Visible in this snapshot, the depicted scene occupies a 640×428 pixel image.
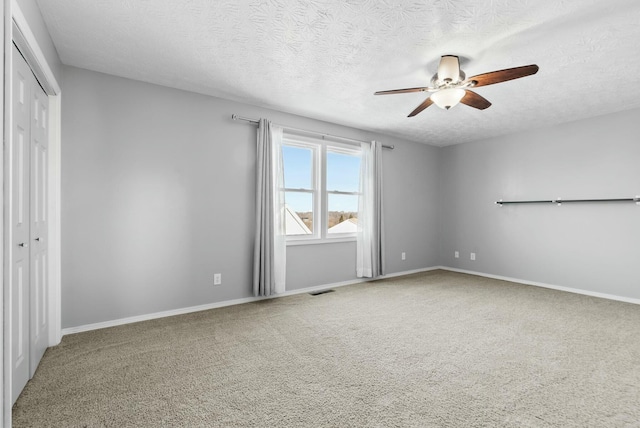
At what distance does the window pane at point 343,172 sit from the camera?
4748 mm

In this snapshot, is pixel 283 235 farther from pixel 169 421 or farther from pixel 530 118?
pixel 530 118

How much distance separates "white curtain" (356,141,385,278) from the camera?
4.89 metres

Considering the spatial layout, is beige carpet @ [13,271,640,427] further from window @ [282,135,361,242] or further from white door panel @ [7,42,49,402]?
window @ [282,135,361,242]

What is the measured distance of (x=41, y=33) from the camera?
7.03 feet

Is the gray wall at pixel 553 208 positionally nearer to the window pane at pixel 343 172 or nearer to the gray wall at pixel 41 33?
A: the window pane at pixel 343 172

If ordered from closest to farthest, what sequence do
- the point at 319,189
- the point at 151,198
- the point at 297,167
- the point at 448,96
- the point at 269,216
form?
the point at 448,96
the point at 151,198
the point at 269,216
the point at 297,167
the point at 319,189

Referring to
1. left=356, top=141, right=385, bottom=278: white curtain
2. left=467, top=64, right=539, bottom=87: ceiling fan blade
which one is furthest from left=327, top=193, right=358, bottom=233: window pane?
left=467, top=64, right=539, bottom=87: ceiling fan blade

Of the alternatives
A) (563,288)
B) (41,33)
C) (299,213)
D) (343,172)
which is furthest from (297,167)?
(563,288)

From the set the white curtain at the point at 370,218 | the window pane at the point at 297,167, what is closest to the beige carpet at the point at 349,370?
the white curtain at the point at 370,218

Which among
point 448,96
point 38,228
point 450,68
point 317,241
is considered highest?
point 450,68

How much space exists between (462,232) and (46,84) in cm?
607

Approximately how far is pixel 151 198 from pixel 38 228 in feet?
3.32

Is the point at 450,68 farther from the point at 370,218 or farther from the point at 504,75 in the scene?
the point at 370,218

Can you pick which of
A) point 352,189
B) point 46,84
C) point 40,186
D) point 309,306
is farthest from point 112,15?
point 352,189
